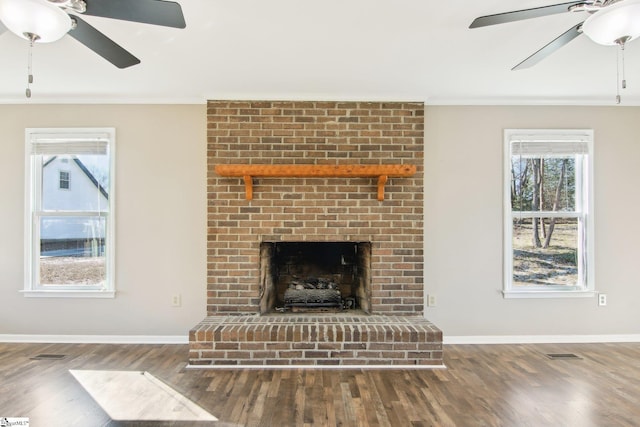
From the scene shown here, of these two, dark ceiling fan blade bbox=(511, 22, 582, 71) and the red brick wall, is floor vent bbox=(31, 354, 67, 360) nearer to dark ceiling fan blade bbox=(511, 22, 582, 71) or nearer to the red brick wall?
the red brick wall

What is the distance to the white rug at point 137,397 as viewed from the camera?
238 centimetres

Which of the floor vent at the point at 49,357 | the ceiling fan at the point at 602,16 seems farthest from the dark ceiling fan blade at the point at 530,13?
the floor vent at the point at 49,357

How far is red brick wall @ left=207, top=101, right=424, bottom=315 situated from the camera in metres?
3.68

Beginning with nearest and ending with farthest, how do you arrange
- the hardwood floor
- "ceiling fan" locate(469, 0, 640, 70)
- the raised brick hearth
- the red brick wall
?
1. "ceiling fan" locate(469, 0, 640, 70)
2. the hardwood floor
3. the raised brick hearth
4. the red brick wall

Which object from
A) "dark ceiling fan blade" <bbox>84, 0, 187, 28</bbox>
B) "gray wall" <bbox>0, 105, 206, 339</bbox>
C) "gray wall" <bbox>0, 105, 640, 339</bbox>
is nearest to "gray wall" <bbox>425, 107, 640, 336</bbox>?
"gray wall" <bbox>0, 105, 640, 339</bbox>

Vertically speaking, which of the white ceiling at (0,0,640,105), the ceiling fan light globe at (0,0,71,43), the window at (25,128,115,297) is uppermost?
the white ceiling at (0,0,640,105)

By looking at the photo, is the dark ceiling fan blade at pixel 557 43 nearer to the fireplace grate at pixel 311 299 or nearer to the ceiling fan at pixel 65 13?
the ceiling fan at pixel 65 13

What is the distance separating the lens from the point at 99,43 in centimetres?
211

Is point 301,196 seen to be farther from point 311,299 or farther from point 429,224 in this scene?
point 429,224

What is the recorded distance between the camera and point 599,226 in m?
3.84

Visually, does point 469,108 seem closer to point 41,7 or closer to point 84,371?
point 41,7

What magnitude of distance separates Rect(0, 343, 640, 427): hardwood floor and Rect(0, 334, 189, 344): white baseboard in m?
0.18

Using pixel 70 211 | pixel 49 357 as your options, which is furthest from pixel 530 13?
pixel 49 357

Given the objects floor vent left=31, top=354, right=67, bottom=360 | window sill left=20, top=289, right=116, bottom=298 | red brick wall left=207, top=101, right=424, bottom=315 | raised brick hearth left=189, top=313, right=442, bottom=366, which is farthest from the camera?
window sill left=20, top=289, right=116, bottom=298
